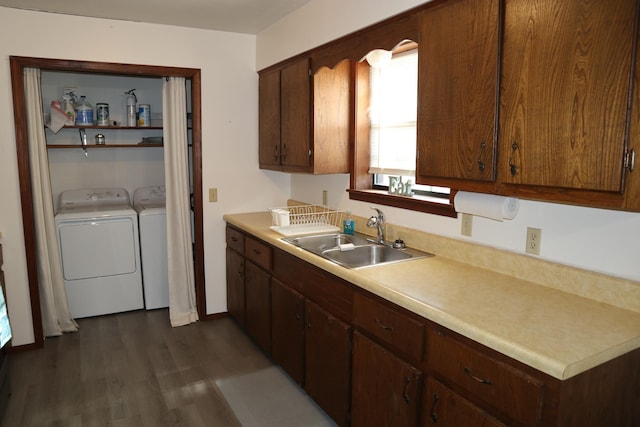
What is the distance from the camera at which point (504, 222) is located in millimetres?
2086

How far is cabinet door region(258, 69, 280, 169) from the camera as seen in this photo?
3539 millimetres

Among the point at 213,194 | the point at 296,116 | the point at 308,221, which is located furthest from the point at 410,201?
the point at 213,194

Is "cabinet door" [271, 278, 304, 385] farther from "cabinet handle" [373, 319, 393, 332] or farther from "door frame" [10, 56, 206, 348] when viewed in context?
"door frame" [10, 56, 206, 348]

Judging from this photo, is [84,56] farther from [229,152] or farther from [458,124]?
[458,124]

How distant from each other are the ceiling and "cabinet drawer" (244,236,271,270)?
5.26 ft

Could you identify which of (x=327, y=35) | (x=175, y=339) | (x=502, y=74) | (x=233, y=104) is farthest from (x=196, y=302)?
(x=502, y=74)

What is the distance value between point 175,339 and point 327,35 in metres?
2.52

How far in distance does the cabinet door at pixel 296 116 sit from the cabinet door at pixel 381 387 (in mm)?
1456

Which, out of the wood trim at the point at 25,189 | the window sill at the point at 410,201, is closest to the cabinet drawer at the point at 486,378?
the window sill at the point at 410,201

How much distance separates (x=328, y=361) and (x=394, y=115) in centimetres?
149

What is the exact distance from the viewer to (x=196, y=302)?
3971 millimetres

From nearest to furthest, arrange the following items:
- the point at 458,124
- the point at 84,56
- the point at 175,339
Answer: the point at 458,124, the point at 84,56, the point at 175,339

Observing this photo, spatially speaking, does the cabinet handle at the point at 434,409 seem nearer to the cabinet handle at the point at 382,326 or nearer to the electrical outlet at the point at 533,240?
the cabinet handle at the point at 382,326

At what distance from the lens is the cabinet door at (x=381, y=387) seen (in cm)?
178
